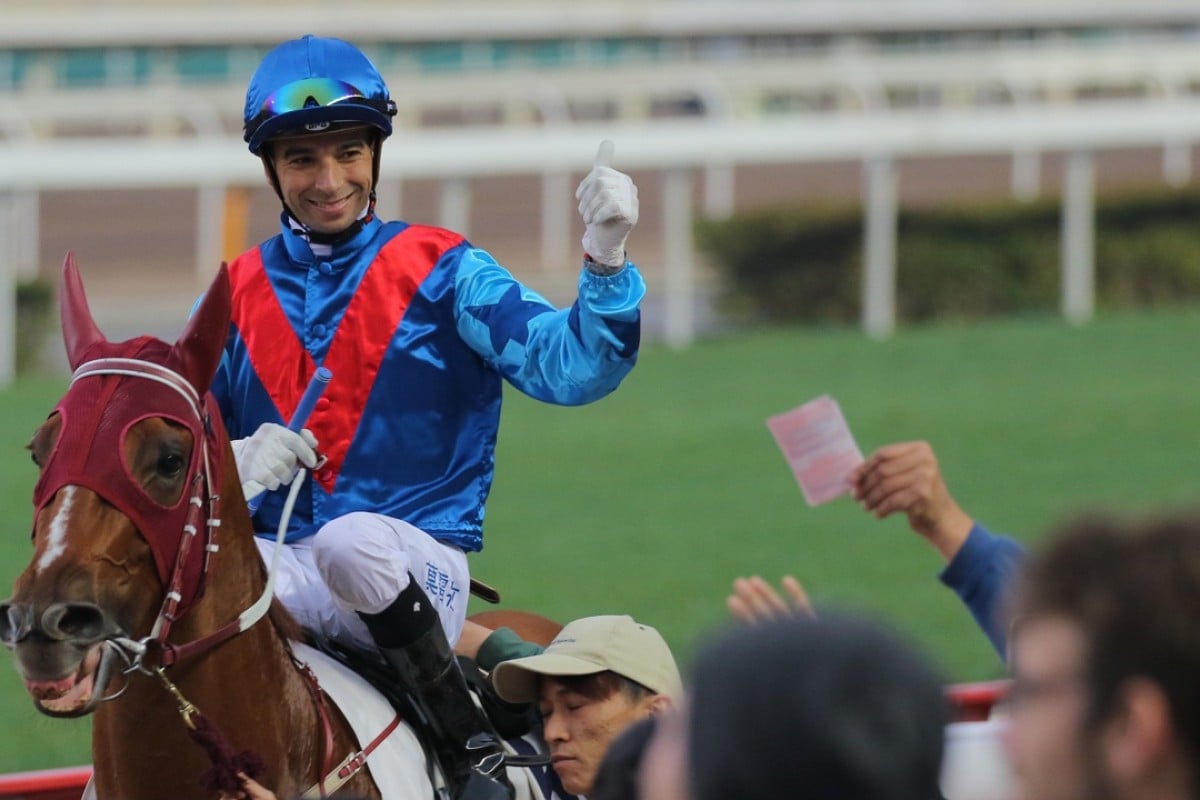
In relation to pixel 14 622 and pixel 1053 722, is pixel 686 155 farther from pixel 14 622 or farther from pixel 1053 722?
pixel 1053 722

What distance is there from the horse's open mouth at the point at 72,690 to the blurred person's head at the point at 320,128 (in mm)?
997

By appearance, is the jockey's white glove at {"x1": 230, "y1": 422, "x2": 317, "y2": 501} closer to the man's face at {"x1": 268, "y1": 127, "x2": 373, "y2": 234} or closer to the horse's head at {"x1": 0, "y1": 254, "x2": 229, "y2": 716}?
the horse's head at {"x1": 0, "y1": 254, "x2": 229, "y2": 716}

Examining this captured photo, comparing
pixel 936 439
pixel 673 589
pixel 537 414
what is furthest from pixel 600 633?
pixel 537 414

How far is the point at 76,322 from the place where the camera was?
274cm

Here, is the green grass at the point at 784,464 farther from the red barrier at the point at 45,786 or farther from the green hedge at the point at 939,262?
the red barrier at the point at 45,786

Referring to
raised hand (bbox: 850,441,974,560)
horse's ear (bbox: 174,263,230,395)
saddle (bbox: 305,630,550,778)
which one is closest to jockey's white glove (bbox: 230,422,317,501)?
horse's ear (bbox: 174,263,230,395)

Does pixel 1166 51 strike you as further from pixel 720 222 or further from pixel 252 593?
pixel 252 593

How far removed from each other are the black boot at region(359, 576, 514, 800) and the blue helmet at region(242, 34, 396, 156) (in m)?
0.79

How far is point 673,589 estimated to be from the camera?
7492 mm

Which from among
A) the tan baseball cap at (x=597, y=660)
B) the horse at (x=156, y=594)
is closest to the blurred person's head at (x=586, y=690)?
the tan baseball cap at (x=597, y=660)

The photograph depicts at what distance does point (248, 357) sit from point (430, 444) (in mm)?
349

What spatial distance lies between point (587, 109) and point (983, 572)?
20.7m

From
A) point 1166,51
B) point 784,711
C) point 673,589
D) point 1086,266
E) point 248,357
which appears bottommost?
point 673,589

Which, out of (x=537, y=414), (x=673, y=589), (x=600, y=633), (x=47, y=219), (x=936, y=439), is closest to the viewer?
(x=600, y=633)
